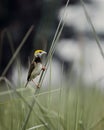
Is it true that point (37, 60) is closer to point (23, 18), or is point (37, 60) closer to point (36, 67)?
point (36, 67)

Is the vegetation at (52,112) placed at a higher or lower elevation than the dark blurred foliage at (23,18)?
higher

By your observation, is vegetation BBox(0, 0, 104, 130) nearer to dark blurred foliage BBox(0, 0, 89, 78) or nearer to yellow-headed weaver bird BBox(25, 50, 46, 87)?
yellow-headed weaver bird BBox(25, 50, 46, 87)

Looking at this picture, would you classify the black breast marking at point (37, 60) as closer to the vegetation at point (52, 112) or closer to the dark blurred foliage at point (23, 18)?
the vegetation at point (52, 112)

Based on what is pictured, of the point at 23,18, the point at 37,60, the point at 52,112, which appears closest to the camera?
the point at 52,112

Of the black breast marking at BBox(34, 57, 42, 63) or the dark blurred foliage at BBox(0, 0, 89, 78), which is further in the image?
the dark blurred foliage at BBox(0, 0, 89, 78)

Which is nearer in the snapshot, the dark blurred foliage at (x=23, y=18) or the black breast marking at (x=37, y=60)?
the black breast marking at (x=37, y=60)

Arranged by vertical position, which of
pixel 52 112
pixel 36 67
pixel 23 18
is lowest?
pixel 23 18

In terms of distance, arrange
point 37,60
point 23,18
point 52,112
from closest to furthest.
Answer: point 52,112
point 37,60
point 23,18

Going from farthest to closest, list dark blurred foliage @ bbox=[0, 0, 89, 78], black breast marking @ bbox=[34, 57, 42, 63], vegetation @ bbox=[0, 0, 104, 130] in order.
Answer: dark blurred foliage @ bbox=[0, 0, 89, 78] < black breast marking @ bbox=[34, 57, 42, 63] < vegetation @ bbox=[0, 0, 104, 130]

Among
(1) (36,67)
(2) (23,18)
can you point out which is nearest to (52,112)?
(1) (36,67)

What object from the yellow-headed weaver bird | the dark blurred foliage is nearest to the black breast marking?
the yellow-headed weaver bird

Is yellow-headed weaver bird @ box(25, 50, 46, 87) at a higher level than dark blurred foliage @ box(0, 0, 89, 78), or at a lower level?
higher

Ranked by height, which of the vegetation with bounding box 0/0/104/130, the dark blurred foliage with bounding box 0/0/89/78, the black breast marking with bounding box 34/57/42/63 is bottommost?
the dark blurred foliage with bounding box 0/0/89/78

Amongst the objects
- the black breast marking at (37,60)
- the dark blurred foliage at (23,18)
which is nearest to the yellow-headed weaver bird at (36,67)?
the black breast marking at (37,60)
